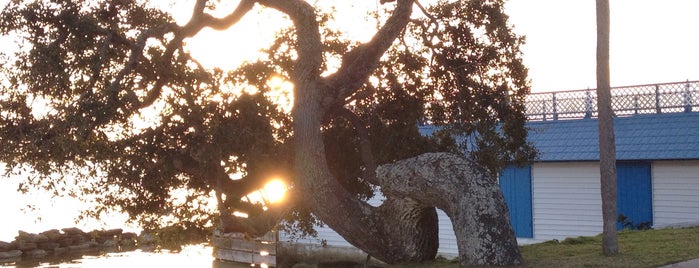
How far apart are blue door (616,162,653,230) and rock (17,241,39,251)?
27.5 metres

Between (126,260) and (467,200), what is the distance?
23.3 metres

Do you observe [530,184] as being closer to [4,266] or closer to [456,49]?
[456,49]

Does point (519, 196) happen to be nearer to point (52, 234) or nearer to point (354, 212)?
point (354, 212)

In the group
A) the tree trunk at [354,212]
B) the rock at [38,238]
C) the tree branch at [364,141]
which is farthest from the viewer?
the rock at [38,238]

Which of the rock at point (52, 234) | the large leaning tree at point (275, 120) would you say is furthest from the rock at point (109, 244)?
the large leaning tree at point (275, 120)

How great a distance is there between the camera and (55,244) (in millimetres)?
41375

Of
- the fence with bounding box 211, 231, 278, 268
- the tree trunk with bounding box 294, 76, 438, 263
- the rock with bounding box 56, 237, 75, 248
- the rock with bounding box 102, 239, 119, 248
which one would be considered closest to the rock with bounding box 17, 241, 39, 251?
the rock with bounding box 56, 237, 75, 248

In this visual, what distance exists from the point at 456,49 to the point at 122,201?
29.8 ft

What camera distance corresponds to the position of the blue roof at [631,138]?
85.0 ft

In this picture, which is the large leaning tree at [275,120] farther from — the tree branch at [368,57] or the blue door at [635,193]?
the blue door at [635,193]

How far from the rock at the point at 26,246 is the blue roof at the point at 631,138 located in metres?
24.9

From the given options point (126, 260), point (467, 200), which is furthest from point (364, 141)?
point (126, 260)

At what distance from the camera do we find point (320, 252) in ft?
107

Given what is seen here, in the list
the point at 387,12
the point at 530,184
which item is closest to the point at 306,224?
the point at 387,12
